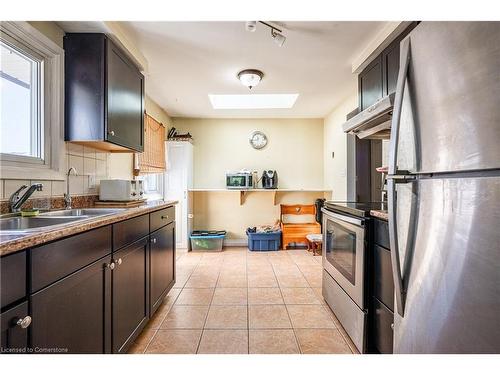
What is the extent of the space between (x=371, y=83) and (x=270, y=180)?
246 cm

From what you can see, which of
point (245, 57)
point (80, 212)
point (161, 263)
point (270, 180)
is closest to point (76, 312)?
point (80, 212)

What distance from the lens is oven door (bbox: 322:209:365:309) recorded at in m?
1.56

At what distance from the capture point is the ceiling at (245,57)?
195cm

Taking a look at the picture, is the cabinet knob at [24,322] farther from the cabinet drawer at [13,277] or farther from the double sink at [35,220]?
the double sink at [35,220]

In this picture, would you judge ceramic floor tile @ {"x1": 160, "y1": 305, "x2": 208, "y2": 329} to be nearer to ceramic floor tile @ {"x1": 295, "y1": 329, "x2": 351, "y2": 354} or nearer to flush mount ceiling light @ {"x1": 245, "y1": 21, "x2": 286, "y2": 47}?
ceramic floor tile @ {"x1": 295, "y1": 329, "x2": 351, "y2": 354}

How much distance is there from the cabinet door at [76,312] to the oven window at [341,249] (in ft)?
4.77

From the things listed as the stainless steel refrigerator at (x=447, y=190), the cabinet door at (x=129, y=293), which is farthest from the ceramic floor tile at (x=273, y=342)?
the stainless steel refrigerator at (x=447, y=190)

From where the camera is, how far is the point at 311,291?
2574 mm

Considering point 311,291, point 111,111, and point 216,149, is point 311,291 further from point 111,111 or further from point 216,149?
point 216,149

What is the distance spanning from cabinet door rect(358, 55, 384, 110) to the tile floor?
A: 6.04 feet

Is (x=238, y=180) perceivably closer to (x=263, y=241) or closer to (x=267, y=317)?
(x=263, y=241)

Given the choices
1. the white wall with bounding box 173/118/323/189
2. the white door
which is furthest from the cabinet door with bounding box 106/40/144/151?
the white wall with bounding box 173/118/323/189
